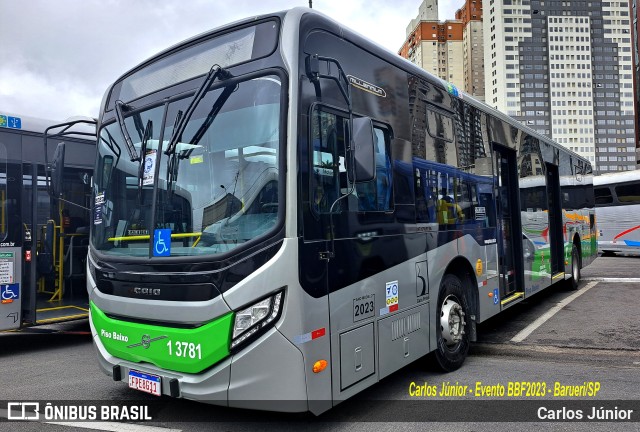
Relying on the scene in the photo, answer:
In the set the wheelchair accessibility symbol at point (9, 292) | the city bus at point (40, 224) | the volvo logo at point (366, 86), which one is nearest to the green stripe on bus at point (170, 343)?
the volvo logo at point (366, 86)

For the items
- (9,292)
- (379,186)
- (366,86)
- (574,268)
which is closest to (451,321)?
(379,186)

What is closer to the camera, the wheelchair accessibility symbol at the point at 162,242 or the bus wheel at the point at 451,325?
the wheelchair accessibility symbol at the point at 162,242

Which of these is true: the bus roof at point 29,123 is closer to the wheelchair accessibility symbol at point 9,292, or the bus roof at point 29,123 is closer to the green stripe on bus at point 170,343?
the wheelchair accessibility symbol at point 9,292

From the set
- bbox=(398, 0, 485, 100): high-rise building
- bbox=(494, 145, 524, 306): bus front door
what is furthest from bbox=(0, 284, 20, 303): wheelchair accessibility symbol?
bbox=(398, 0, 485, 100): high-rise building

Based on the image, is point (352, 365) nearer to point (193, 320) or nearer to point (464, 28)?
point (193, 320)

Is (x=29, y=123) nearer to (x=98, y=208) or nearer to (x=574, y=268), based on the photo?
(x=98, y=208)

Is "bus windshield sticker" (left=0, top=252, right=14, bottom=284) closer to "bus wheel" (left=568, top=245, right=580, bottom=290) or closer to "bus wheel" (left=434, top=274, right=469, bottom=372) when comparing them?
"bus wheel" (left=434, top=274, right=469, bottom=372)

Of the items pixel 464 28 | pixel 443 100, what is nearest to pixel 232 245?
pixel 443 100

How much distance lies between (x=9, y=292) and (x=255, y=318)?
4709 millimetres

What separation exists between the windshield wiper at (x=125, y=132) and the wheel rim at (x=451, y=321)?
331 cm

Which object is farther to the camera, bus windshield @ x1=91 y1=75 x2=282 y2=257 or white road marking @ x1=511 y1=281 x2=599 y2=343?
white road marking @ x1=511 y1=281 x2=599 y2=343

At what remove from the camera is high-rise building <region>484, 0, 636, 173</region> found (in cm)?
12362

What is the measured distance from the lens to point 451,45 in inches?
4916

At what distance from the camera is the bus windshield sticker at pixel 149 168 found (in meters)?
3.89
